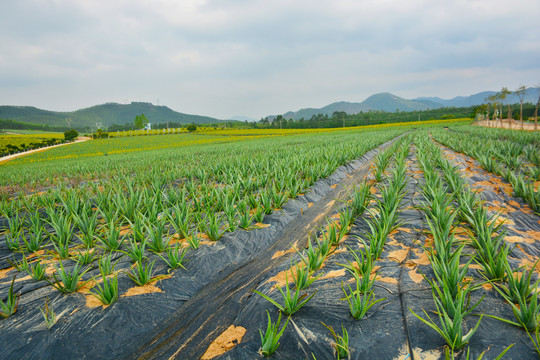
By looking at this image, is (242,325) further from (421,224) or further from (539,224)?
(539,224)

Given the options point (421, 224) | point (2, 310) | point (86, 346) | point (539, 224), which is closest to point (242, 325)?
point (86, 346)

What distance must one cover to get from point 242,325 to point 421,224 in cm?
225

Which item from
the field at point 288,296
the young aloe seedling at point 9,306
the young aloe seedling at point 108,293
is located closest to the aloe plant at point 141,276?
the field at point 288,296

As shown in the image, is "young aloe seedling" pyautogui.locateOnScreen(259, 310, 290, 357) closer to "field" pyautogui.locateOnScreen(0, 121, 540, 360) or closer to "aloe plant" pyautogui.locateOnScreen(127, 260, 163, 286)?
"field" pyautogui.locateOnScreen(0, 121, 540, 360)

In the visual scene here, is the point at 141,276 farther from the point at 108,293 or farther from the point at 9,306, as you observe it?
the point at 9,306

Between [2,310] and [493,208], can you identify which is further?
[493,208]

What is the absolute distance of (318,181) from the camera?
543 centimetres

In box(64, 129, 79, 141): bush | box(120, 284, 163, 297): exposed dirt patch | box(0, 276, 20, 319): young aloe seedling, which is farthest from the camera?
box(64, 129, 79, 141): bush

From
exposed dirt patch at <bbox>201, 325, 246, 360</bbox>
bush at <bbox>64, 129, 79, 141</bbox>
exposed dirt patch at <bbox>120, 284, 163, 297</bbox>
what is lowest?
exposed dirt patch at <bbox>201, 325, 246, 360</bbox>

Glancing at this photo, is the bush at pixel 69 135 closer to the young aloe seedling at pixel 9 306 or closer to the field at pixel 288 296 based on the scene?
the field at pixel 288 296

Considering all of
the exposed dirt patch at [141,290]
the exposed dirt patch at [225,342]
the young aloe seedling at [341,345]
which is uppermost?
the young aloe seedling at [341,345]

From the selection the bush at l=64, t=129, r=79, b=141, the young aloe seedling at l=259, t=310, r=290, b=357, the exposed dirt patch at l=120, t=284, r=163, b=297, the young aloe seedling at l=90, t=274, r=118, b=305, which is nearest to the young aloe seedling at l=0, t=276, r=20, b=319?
the young aloe seedling at l=90, t=274, r=118, b=305

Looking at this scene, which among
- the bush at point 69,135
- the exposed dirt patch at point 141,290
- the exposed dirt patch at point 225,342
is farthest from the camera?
the bush at point 69,135

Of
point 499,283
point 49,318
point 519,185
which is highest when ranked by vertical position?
point 519,185
